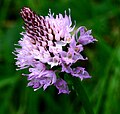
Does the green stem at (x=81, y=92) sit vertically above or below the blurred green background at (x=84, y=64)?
below

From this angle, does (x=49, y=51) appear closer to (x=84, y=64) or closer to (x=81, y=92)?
(x=81, y=92)

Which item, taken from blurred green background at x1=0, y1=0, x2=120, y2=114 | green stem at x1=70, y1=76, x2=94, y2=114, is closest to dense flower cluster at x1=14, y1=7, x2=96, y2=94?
green stem at x1=70, y1=76, x2=94, y2=114

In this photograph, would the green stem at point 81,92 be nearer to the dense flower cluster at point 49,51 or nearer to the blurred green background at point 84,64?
the dense flower cluster at point 49,51

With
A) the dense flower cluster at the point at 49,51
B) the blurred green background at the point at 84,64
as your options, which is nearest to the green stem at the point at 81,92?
the dense flower cluster at the point at 49,51

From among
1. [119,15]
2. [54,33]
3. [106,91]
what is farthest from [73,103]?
[54,33]

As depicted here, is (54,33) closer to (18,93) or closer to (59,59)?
(59,59)

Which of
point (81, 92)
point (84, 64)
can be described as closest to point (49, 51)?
point (81, 92)

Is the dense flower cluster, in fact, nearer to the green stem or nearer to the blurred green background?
the green stem
